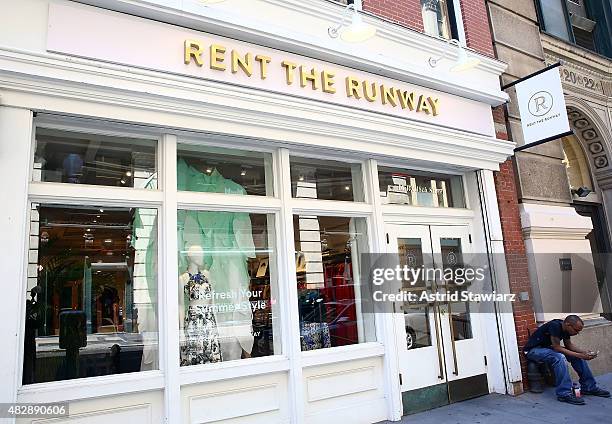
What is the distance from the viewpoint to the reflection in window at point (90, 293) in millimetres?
3904

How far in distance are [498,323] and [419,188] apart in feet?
7.25

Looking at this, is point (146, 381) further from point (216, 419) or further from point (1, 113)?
point (1, 113)

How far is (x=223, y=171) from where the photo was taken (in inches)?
200

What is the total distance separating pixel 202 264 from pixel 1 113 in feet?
7.31

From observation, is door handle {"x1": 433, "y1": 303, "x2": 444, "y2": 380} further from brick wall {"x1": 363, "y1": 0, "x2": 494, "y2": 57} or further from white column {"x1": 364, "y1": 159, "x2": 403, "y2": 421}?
brick wall {"x1": 363, "y1": 0, "x2": 494, "y2": 57}

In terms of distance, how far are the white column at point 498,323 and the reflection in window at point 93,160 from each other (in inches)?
186

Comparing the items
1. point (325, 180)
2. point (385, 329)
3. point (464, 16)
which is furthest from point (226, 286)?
point (464, 16)

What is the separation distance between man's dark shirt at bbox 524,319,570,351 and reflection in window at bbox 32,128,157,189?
548 centimetres

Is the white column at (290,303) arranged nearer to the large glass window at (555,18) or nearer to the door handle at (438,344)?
the door handle at (438,344)

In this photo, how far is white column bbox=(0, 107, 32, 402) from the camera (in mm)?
3395

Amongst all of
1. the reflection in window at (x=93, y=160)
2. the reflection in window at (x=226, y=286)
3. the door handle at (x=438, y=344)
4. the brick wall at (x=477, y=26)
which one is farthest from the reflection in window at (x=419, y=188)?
the reflection in window at (x=93, y=160)

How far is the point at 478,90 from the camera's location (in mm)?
6758

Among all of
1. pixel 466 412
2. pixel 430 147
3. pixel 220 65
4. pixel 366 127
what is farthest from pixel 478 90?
pixel 466 412

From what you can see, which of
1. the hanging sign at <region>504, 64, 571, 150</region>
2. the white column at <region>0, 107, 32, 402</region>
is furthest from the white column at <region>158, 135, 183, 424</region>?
the hanging sign at <region>504, 64, 571, 150</region>
